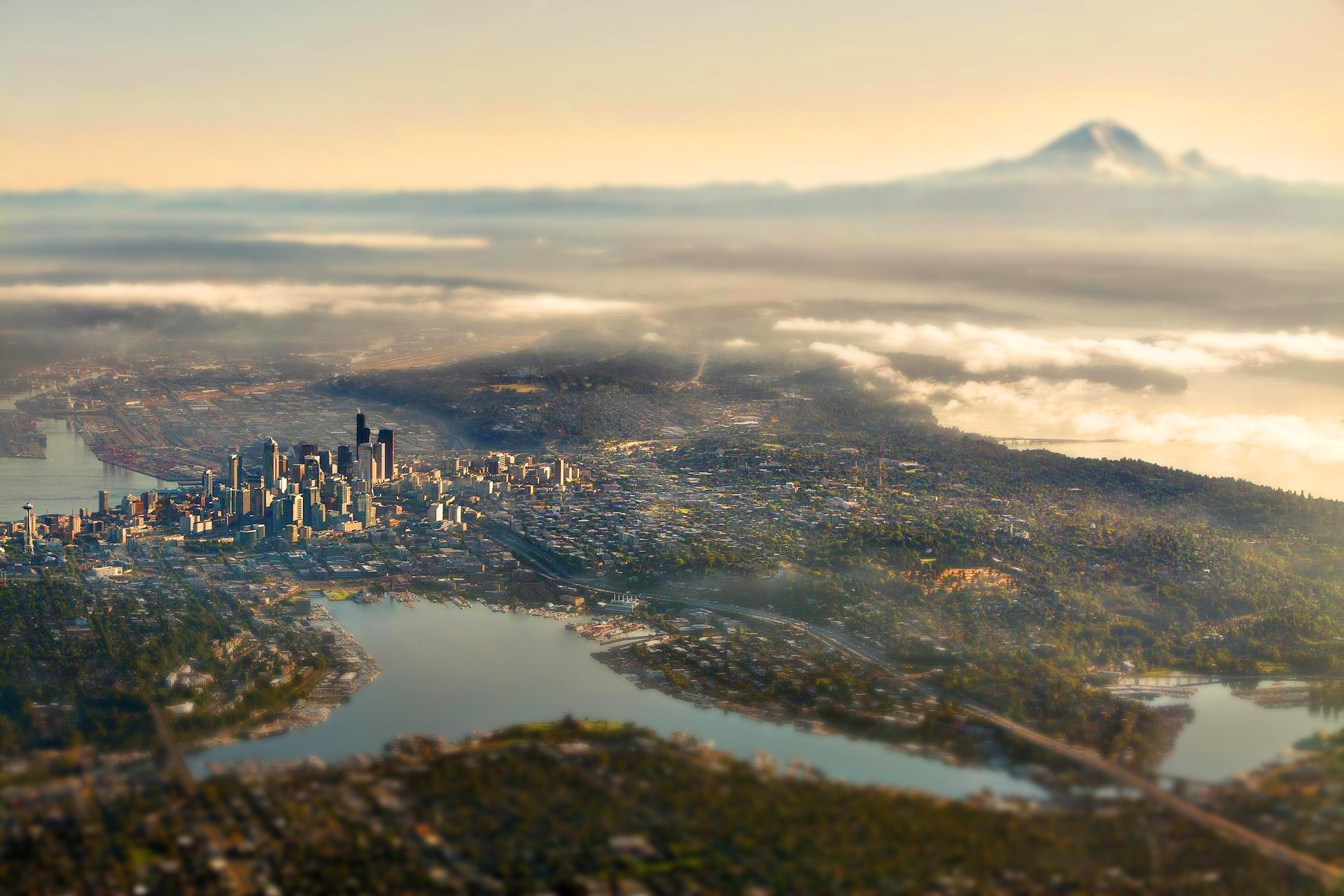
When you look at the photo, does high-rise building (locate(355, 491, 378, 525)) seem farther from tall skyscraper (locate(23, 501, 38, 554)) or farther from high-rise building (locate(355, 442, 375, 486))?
tall skyscraper (locate(23, 501, 38, 554))

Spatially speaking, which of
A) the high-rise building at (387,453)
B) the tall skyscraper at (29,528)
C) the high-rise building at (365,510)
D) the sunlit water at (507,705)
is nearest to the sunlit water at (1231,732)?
the sunlit water at (507,705)

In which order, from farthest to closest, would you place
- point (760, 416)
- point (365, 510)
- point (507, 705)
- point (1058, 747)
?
point (760, 416) < point (365, 510) < point (507, 705) < point (1058, 747)

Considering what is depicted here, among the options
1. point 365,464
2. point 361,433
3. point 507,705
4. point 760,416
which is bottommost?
point 507,705

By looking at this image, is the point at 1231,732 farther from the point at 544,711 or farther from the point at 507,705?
the point at 507,705

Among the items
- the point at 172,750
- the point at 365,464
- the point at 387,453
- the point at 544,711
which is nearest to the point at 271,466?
the point at 365,464

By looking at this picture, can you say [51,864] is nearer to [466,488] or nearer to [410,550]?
[410,550]

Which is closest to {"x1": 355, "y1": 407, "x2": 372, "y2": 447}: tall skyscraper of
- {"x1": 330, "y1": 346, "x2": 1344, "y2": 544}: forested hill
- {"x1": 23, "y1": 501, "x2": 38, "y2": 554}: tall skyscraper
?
{"x1": 330, "y1": 346, "x2": 1344, "y2": 544}: forested hill
